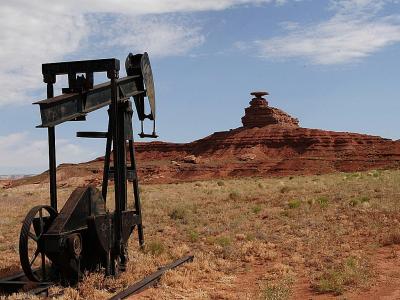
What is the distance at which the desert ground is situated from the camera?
8.90 metres

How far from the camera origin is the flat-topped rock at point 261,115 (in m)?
104

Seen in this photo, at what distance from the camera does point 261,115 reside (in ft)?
342

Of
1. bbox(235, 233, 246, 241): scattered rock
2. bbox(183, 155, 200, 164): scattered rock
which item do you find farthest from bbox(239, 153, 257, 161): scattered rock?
bbox(235, 233, 246, 241): scattered rock

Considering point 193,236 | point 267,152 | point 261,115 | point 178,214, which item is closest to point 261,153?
point 267,152

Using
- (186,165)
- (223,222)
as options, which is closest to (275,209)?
(223,222)

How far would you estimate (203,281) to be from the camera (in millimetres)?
9812

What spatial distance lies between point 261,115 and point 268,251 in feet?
305

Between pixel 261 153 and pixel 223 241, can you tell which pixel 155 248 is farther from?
pixel 261 153

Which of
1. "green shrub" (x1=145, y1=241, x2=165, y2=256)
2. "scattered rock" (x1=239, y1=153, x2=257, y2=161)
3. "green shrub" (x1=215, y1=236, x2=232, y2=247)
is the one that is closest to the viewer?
"green shrub" (x1=145, y1=241, x2=165, y2=256)

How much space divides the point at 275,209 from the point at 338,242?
21.1 feet

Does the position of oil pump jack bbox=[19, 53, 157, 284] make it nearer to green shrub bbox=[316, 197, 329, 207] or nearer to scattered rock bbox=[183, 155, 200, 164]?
green shrub bbox=[316, 197, 329, 207]

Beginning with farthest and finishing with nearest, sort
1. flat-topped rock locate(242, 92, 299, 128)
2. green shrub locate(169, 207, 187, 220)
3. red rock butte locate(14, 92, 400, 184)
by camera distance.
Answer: flat-topped rock locate(242, 92, 299, 128)
red rock butte locate(14, 92, 400, 184)
green shrub locate(169, 207, 187, 220)

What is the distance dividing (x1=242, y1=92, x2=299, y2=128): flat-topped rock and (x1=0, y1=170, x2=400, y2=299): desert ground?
83055 millimetres

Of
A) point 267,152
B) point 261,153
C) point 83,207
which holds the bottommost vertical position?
point 83,207
